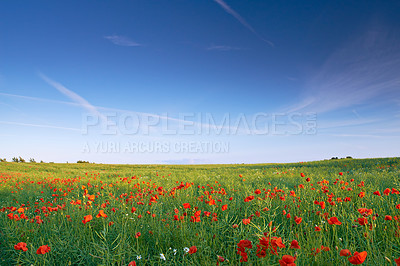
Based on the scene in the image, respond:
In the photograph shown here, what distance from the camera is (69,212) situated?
4.81 metres

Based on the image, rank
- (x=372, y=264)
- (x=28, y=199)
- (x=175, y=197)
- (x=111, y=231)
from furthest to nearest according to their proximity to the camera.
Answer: (x=28, y=199)
(x=175, y=197)
(x=111, y=231)
(x=372, y=264)

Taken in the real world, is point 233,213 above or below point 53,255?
above

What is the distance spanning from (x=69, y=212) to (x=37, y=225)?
0.65m

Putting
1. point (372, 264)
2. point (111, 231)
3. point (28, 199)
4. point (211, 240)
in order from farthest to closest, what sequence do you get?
point (28, 199) → point (111, 231) → point (211, 240) → point (372, 264)

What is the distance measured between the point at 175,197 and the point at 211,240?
2882 mm

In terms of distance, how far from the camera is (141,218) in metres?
3.96

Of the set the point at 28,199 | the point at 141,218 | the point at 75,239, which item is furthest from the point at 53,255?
the point at 28,199

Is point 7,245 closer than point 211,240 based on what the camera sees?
No

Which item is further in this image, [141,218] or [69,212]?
[69,212]

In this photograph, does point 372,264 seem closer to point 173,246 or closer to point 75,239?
point 173,246

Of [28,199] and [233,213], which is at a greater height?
[233,213]

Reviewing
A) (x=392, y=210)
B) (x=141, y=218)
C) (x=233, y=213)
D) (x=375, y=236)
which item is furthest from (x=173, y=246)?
(x=392, y=210)

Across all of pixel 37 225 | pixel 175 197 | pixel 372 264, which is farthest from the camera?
pixel 175 197

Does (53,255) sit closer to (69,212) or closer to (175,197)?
(69,212)
